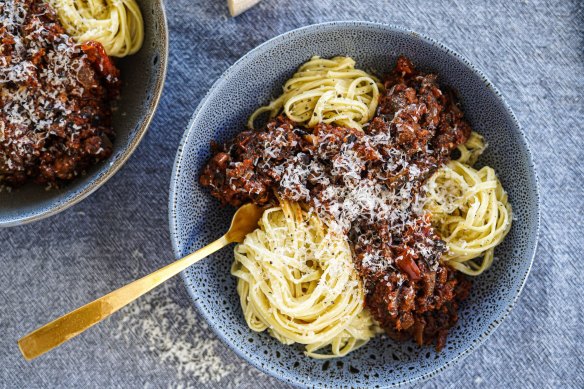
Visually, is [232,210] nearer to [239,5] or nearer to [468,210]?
[239,5]

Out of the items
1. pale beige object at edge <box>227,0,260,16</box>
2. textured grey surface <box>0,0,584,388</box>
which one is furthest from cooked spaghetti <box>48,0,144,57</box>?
pale beige object at edge <box>227,0,260,16</box>

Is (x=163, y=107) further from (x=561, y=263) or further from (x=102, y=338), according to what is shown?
(x=561, y=263)

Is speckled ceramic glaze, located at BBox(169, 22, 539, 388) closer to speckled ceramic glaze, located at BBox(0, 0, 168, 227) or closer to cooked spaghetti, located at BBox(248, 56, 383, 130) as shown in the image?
cooked spaghetti, located at BBox(248, 56, 383, 130)

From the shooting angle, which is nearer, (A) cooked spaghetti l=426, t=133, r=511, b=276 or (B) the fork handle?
(B) the fork handle

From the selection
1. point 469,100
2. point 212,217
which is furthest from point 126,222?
point 469,100

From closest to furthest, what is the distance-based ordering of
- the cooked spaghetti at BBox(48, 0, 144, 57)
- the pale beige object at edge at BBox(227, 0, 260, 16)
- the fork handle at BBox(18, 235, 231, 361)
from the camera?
the fork handle at BBox(18, 235, 231, 361), the cooked spaghetti at BBox(48, 0, 144, 57), the pale beige object at edge at BBox(227, 0, 260, 16)

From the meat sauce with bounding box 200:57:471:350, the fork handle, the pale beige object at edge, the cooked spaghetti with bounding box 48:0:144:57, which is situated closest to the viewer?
the fork handle
